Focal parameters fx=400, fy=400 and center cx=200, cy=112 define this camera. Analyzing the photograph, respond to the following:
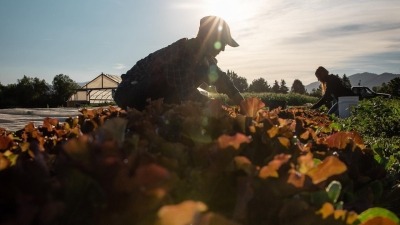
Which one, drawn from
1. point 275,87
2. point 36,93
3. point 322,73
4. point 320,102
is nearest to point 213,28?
point 320,102

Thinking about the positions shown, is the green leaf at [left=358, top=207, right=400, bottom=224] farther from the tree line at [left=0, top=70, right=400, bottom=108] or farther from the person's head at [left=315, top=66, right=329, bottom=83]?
the tree line at [left=0, top=70, right=400, bottom=108]

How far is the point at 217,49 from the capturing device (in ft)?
15.7

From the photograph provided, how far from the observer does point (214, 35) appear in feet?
15.3

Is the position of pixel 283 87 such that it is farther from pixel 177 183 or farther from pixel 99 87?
pixel 177 183

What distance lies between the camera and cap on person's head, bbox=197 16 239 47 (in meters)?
4.60

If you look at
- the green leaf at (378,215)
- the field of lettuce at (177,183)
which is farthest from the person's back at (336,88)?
the green leaf at (378,215)

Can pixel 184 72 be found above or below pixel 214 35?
below

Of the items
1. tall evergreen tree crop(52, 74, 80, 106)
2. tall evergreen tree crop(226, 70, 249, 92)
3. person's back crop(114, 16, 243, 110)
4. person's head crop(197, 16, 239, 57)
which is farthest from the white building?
person's head crop(197, 16, 239, 57)

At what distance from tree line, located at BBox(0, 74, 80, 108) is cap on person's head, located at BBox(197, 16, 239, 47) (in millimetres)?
44639

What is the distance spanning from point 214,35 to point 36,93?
50079 mm

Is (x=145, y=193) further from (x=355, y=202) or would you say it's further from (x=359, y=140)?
(x=359, y=140)

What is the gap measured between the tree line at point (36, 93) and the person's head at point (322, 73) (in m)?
39.8

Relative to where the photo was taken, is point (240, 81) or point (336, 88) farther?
point (240, 81)

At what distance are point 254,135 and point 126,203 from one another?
831mm
